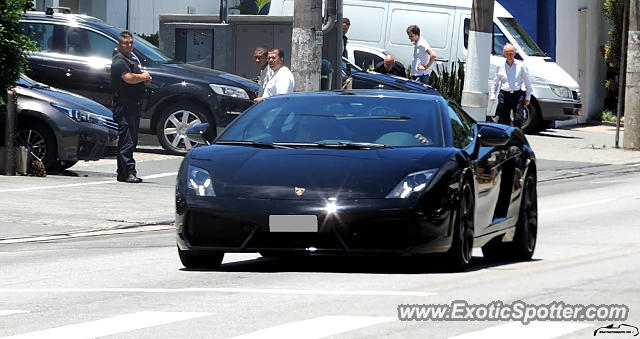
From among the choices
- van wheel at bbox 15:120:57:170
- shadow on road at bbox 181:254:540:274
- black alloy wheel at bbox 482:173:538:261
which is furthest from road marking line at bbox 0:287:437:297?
van wheel at bbox 15:120:57:170

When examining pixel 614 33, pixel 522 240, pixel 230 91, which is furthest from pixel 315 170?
pixel 614 33

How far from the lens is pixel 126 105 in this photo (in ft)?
68.3

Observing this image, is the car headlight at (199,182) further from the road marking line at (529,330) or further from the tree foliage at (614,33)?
the tree foliage at (614,33)

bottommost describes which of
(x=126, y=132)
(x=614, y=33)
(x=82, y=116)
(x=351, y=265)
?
(x=351, y=265)

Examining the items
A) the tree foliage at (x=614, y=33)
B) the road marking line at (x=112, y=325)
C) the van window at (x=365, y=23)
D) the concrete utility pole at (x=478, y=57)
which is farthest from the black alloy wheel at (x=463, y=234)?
the tree foliage at (x=614, y=33)

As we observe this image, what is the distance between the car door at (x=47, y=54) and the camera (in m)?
24.5

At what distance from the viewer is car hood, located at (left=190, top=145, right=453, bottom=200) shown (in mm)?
11117

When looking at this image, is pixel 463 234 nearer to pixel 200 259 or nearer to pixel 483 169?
pixel 483 169

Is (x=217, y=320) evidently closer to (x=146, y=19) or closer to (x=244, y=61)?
(x=244, y=61)

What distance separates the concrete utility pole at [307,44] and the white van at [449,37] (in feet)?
39.1

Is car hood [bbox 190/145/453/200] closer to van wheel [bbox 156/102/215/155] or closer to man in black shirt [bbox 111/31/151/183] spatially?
man in black shirt [bbox 111/31/151/183]

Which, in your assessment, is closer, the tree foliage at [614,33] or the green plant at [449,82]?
the green plant at [449,82]

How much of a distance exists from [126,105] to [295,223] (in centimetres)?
1008

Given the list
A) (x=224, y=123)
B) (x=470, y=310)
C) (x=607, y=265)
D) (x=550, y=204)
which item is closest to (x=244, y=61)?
(x=224, y=123)
